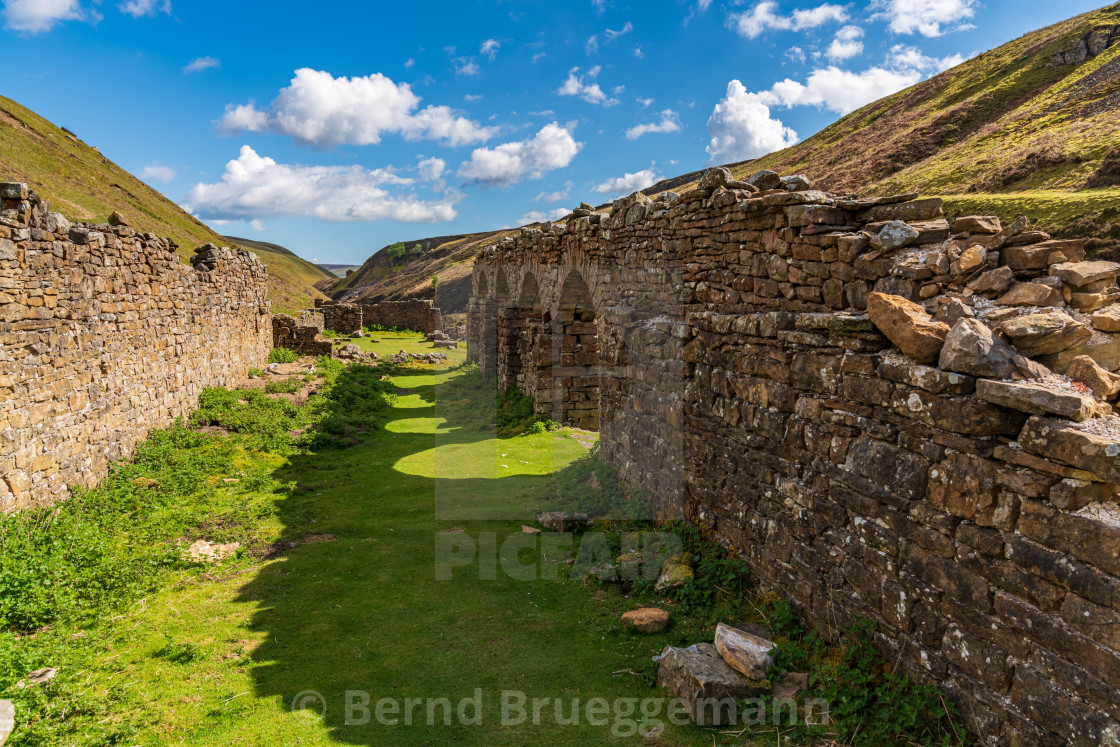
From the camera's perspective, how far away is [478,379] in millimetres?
19859

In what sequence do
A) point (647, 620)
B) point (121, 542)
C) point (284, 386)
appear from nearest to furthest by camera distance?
Result: point (647, 620) < point (121, 542) < point (284, 386)

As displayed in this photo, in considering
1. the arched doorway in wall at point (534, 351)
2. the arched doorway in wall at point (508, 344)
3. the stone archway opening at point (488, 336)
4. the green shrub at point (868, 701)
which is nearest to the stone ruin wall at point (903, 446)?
the green shrub at point (868, 701)

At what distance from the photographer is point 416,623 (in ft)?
19.4

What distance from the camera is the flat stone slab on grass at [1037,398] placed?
309cm

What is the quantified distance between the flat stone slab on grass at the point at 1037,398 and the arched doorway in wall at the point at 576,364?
10.6m

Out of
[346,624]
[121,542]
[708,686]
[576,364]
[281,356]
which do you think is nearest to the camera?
[708,686]

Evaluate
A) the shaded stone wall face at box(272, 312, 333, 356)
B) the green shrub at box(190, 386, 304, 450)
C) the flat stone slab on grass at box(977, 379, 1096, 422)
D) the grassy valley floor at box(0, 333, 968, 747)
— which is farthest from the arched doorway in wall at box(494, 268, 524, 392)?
the flat stone slab on grass at box(977, 379, 1096, 422)

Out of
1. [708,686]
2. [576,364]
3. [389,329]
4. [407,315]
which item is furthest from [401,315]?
[708,686]

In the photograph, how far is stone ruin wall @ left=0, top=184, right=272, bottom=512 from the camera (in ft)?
23.2

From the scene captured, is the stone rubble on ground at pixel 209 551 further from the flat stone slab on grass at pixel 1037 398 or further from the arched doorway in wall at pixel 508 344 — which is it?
the arched doorway in wall at pixel 508 344

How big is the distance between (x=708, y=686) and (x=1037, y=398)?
284 cm

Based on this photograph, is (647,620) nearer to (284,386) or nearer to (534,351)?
(534,351)

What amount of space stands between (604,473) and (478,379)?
11.1m

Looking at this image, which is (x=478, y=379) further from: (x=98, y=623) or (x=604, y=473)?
(x=98, y=623)
